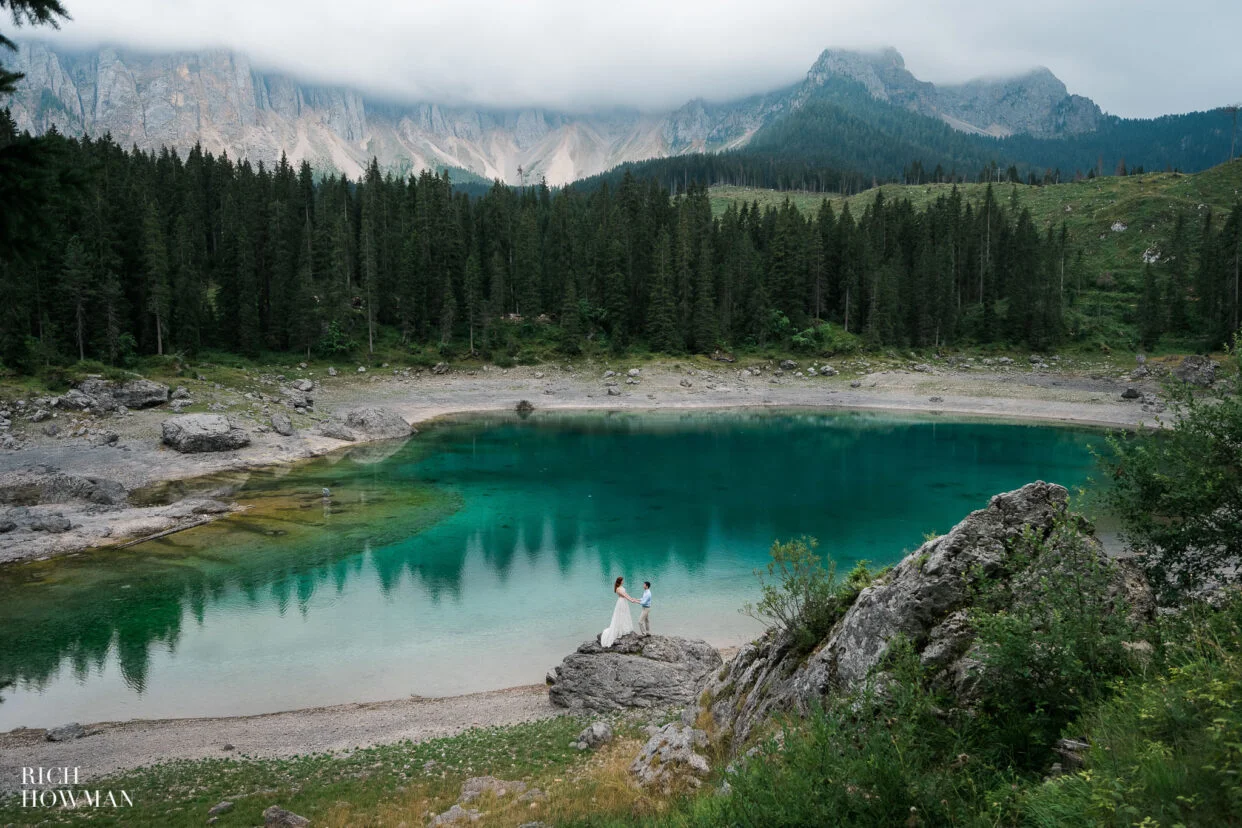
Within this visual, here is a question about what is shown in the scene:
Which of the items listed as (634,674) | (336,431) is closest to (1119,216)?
(336,431)

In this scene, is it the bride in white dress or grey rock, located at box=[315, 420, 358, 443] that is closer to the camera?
the bride in white dress

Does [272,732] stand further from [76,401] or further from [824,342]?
[824,342]

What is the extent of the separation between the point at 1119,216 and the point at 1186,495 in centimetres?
13485

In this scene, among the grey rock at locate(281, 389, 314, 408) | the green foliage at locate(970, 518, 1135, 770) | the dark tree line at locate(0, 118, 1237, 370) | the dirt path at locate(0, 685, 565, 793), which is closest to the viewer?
the green foliage at locate(970, 518, 1135, 770)

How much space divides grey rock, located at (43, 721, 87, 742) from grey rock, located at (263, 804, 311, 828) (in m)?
8.70

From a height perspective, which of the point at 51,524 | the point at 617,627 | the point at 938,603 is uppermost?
the point at 938,603

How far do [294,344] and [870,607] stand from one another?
8284 centimetres

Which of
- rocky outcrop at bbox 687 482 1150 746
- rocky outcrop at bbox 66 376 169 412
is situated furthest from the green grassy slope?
rocky outcrop at bbox 66 376 169 412

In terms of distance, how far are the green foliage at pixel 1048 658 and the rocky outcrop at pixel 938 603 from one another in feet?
1.70

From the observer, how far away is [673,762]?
36.1 ft

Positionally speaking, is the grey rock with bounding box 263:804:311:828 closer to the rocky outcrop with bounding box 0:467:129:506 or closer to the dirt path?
the dirt path

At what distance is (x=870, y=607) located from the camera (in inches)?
396

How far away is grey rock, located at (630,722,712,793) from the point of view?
33.9ft

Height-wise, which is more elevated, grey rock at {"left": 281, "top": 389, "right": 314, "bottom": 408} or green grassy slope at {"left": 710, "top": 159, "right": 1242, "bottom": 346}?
green grassy slope at {"left": 710, "top": 159, "right": 1242, "bottom": 346}
